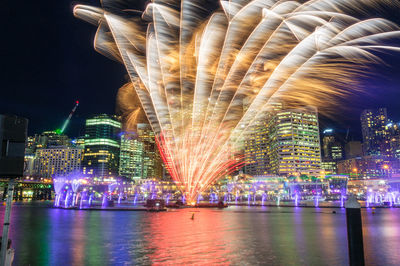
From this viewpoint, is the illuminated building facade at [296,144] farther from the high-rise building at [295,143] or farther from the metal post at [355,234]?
the metal post at [355,234]

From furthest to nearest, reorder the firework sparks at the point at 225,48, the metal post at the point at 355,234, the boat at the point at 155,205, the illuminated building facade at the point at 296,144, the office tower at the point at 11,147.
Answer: the illuminated building facade at the point at 296,144
the boat at the point at 155,205
the firework sparks at the point at 225,48
the metal post at the point at 355,234
the office tower at the point at 11,147

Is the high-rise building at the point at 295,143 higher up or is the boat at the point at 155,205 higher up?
the high-rise building at the point at 295,143

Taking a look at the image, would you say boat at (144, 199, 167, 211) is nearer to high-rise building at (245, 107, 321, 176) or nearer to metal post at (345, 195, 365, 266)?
metal post at (345, 195, 365, 266)

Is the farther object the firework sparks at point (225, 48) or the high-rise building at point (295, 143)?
the high-rise building at point (295, 143)

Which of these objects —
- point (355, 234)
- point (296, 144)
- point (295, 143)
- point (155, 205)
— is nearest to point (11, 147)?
point (355, 234)

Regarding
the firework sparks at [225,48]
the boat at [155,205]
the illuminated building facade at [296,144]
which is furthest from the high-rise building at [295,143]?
the firework sparks at [225,48]

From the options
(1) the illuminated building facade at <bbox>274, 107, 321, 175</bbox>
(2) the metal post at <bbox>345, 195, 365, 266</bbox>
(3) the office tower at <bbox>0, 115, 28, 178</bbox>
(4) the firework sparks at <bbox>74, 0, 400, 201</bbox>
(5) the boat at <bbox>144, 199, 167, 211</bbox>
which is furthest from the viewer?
(1) the illuminated building facade at <bbox>274, 107, 321, 175</bbox>

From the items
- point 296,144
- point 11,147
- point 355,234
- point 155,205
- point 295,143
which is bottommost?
point 155,205

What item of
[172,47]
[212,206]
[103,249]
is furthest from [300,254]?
[212,206]

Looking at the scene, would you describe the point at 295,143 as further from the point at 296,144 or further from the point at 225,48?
the point at 225,48

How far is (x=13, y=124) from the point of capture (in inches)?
221

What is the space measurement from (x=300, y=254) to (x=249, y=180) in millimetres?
181151

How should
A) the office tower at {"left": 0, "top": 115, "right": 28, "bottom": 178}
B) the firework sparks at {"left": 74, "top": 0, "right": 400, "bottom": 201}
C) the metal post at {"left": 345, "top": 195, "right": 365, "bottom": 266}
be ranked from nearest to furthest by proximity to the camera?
the office tower at {"left": 0, "top": 115, "right": 28, "bottom": 178}
the metal post at {"left": 345, "top": 195, "right": 365, "bottom": 266}
the firework sparks at {"left": 74, "top": 0, "right": 400, "bottom": 201}

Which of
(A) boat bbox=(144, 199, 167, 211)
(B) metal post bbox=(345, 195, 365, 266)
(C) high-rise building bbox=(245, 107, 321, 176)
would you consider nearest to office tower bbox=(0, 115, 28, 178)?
(B) metal post bbox=(345, 195, 365, 266)
